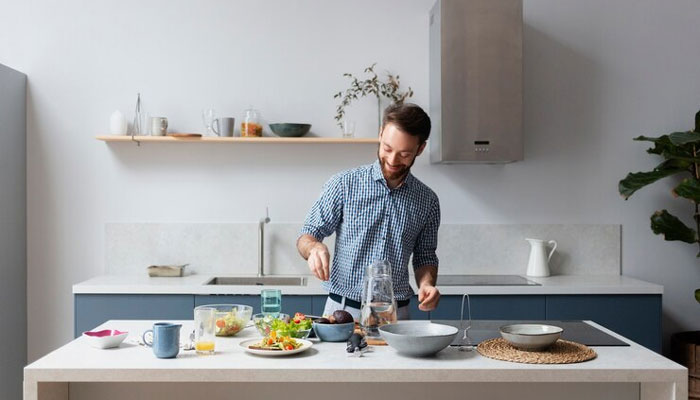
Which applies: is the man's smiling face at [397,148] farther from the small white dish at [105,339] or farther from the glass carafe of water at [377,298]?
the small white dish at [105,339]

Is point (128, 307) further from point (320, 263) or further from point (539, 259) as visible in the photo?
point (539, 259)

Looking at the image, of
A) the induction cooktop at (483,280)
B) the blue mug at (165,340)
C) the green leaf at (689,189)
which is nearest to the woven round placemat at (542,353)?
the blue mug at (165,340)

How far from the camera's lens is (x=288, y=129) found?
444 centimetres

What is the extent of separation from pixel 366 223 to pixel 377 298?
1.85 ft

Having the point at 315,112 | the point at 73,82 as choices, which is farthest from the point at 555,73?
the point at 73,82

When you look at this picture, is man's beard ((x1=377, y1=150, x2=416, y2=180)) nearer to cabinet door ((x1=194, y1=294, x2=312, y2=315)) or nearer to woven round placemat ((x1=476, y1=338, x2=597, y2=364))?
woven round placemat ((x1=476, y1=338, x2=597, y2=364))

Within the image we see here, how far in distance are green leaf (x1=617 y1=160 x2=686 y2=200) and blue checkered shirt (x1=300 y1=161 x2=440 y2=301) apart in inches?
74.5

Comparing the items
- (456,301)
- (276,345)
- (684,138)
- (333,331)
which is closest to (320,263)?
(333,331)

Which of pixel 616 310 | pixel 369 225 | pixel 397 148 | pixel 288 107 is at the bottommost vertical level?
pixel 616 310

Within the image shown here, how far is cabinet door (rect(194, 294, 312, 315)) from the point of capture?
406cm

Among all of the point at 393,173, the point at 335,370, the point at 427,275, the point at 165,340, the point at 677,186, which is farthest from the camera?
the point at 677,186

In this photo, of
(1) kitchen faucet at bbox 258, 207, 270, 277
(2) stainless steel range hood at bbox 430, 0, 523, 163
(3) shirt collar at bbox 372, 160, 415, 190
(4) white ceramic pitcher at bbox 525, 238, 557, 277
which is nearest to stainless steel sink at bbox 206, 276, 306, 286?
(1) kitchen faucet at bbox 258, 207, 270, 277

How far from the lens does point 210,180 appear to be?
4.64 meters

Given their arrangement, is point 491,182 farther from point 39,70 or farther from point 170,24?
point 39,70
